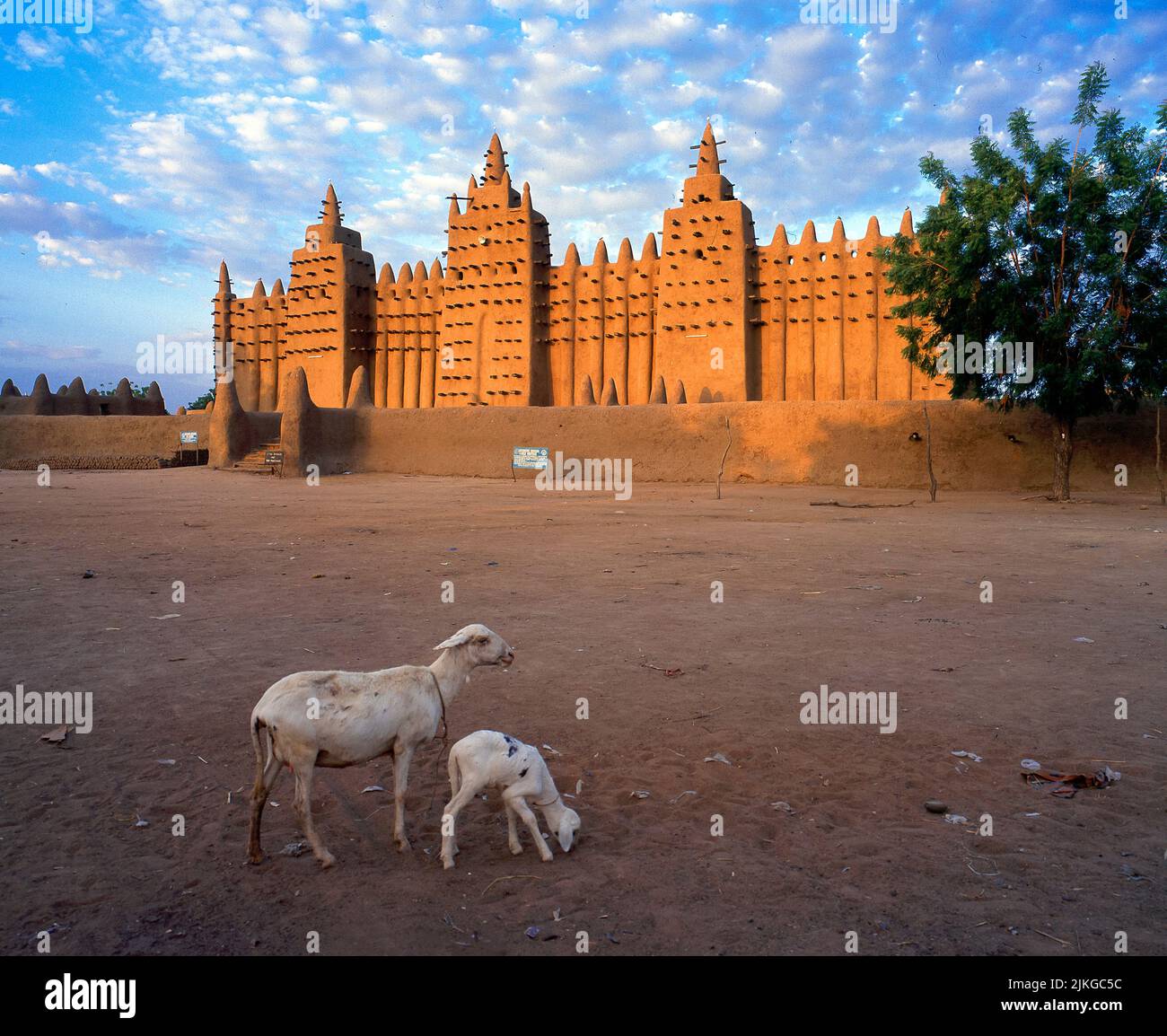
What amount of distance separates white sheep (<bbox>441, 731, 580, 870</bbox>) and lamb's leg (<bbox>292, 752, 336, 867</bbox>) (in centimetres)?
51

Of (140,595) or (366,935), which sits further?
(140,595)

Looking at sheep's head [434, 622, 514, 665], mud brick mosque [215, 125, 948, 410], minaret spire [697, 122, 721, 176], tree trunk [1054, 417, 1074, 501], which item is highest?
minaret spire [697, 122, 721, 176]

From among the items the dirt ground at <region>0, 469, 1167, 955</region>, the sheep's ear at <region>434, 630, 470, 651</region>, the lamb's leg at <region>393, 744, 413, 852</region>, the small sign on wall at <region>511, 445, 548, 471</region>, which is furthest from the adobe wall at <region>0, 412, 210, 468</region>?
the lamb's leg at <region>393, 744, 413, 852</region>

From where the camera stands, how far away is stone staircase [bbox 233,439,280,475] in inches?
1256

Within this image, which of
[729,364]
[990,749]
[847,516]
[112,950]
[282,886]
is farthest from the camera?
[729,364]

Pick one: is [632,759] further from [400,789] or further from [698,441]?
[698,441]

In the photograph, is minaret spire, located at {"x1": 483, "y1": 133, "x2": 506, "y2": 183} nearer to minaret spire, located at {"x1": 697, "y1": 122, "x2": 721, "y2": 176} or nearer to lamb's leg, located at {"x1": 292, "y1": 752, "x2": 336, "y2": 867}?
minaret spire, located at {"x1": 697, "y1": 122, "x2": 721, "y2": 176}

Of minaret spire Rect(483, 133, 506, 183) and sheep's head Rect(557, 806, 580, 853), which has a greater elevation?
minaret spire Rect(483, 133, 506, 183)

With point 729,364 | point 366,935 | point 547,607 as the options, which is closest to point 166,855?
point 366,935

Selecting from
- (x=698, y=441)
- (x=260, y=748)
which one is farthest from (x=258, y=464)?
(x=260, y=748)

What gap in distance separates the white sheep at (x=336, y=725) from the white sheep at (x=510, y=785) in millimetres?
248

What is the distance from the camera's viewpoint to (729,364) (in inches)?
1515

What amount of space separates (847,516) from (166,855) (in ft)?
55.0
